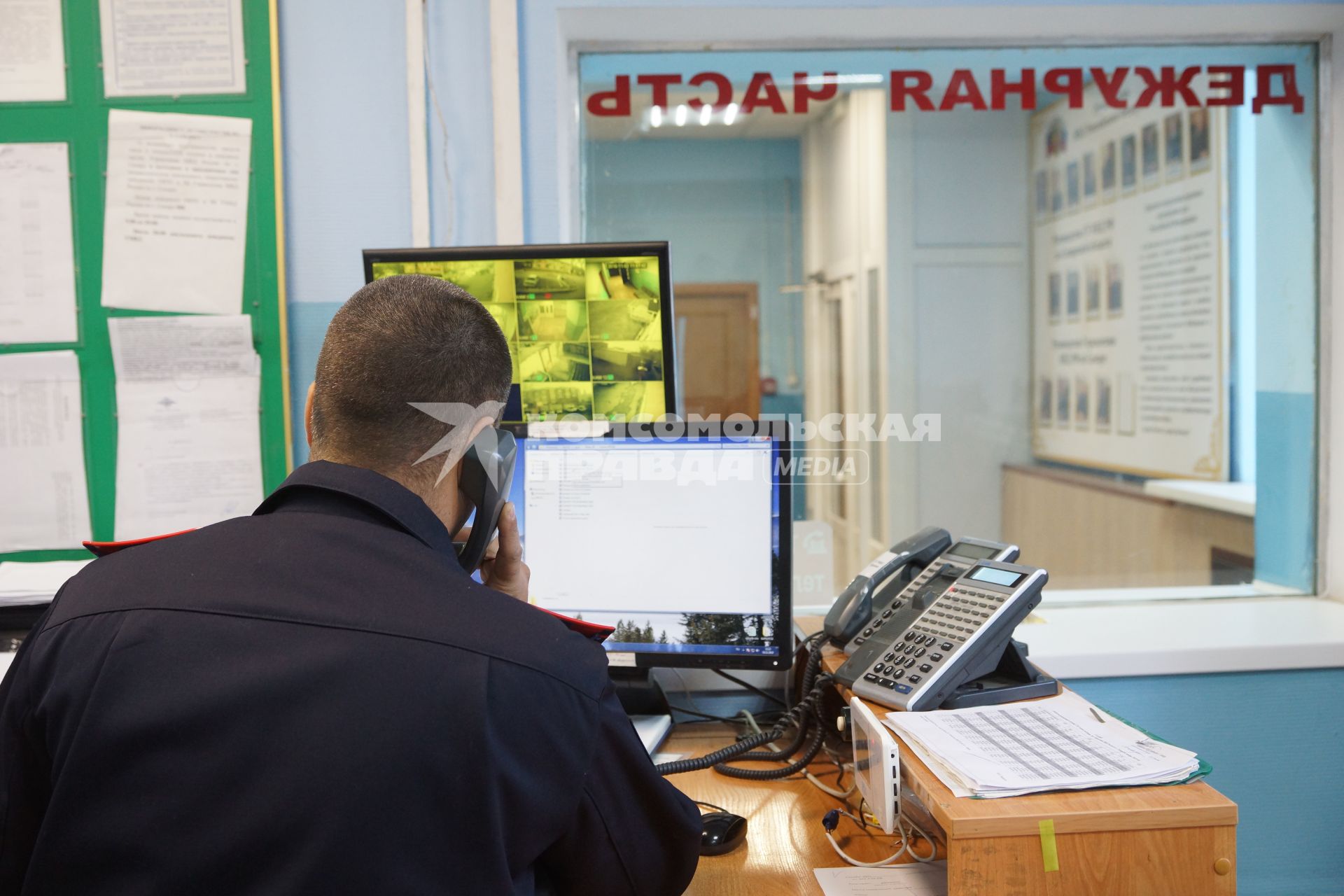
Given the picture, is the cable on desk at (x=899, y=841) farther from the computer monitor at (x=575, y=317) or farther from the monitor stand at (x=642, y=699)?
the computer monitor at (x=575, y=317)

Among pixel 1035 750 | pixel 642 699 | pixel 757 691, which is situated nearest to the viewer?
pixel 1035 750

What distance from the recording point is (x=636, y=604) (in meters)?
1.37

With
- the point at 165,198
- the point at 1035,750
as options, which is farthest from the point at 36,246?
the point at 1035,750

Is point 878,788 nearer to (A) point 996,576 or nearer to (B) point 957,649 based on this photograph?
(B) point 957,649

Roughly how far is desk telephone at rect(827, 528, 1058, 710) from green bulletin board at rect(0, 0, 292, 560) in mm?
1137

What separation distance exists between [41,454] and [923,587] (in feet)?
5.36

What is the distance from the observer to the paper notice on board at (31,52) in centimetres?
174

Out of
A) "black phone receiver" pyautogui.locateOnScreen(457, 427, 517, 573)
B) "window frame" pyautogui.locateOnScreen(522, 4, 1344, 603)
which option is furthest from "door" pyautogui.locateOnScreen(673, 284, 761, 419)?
"black phone receiver" pyautogui.locateOnScreen(457, 427, 517, 573)

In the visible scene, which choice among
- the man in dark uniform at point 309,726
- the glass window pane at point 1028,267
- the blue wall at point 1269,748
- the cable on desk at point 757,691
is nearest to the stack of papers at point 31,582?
the man in dark uniform at point 309,726

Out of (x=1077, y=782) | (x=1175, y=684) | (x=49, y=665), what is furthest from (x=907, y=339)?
(x=49, y=665)

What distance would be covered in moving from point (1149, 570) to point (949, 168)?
3.67 ft

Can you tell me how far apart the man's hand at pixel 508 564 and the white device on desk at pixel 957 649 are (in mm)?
447

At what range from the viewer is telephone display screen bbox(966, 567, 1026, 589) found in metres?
1.17

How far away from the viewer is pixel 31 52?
1.74 m
